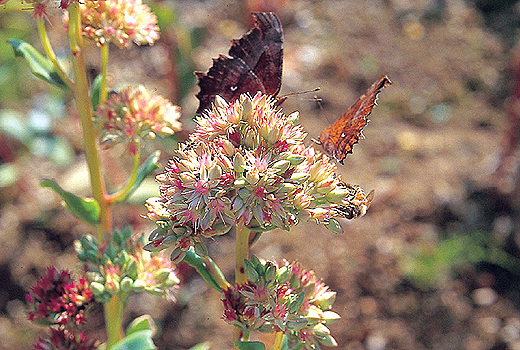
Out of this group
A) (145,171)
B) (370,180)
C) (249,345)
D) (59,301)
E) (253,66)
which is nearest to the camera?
(249,345)

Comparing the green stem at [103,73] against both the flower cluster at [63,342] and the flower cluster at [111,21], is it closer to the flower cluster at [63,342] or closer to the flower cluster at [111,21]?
the flower cluster at [111,21]

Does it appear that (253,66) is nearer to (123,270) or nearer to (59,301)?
(123,270)

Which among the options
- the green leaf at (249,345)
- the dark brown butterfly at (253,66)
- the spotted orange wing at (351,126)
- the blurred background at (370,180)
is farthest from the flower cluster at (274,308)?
the blurred background at (370,180)

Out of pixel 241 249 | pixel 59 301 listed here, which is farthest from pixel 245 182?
pixel 59 301

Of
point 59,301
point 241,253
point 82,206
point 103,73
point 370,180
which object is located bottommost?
point 59,301

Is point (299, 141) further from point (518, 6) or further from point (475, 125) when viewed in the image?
point (518, 6)

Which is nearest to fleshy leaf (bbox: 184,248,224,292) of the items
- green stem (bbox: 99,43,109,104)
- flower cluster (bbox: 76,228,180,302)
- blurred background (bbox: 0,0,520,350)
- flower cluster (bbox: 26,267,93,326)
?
flower cluster (bbox: 76,228,180,302)

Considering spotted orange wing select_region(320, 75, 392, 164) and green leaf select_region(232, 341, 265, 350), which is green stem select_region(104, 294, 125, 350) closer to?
green leaf select_region(232, 341, 265, 350)
